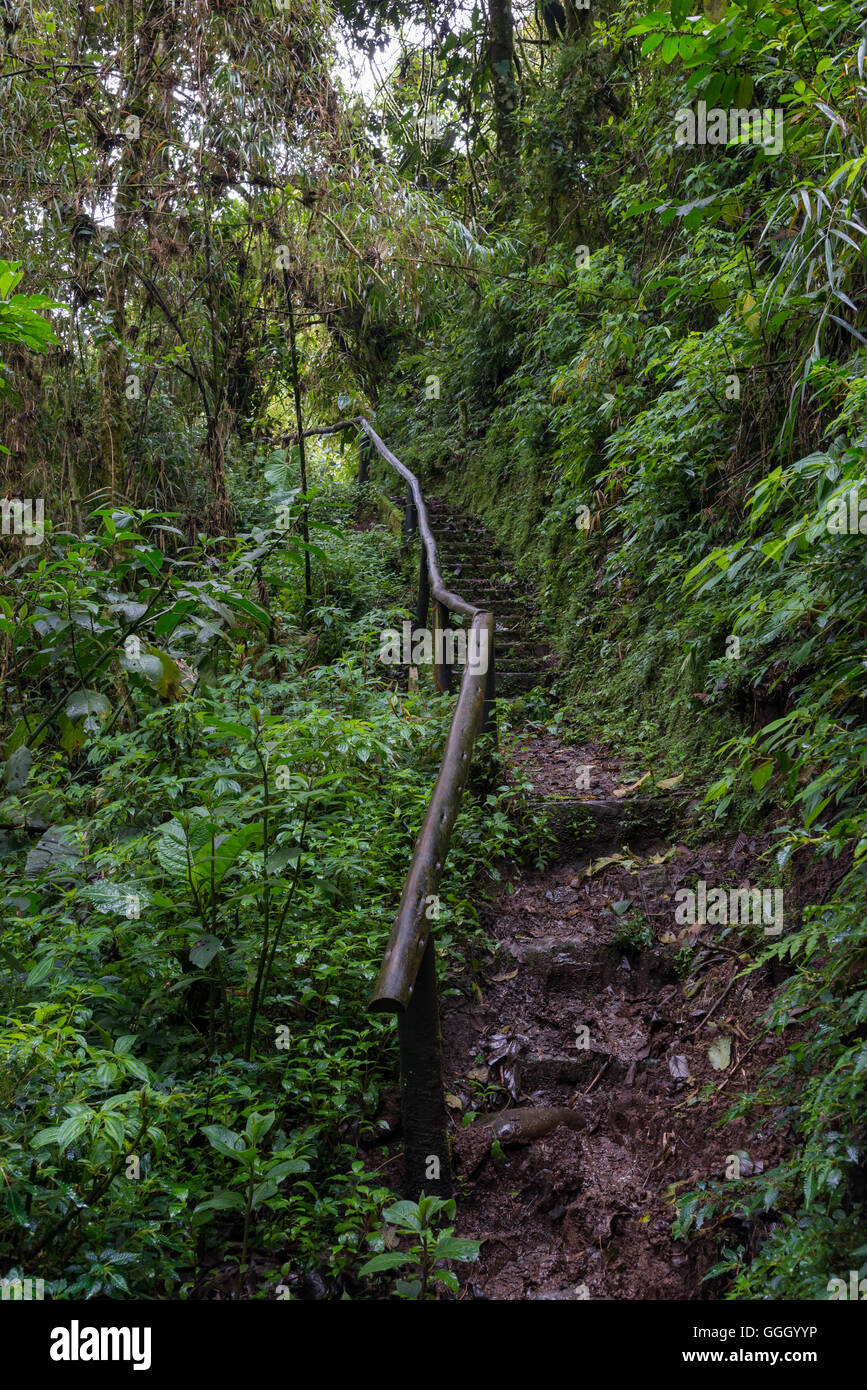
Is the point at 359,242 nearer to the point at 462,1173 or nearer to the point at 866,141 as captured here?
the point at 866,141

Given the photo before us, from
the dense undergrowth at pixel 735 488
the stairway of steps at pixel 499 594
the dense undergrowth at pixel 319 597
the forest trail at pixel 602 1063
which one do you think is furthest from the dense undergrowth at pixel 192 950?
the stairway of steps at pixel 499 594

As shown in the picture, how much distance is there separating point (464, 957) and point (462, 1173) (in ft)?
2.89

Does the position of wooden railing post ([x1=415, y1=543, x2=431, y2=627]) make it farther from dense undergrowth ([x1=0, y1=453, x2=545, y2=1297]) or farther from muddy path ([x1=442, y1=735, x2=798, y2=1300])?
muddy path ([x1=442, y1=735, x2=798, y2=1300])

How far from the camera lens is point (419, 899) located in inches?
86.7

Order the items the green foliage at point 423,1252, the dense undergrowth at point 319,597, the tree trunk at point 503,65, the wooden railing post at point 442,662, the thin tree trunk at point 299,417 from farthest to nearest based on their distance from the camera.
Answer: the tree trunk at point 503,65, the thin tree trunk at point 299,417, the wooden railing post at point 442,662, the dense undergrowth at point 319,597, the green foliage at point 423,1252

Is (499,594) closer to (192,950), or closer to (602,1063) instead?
(602,1063)

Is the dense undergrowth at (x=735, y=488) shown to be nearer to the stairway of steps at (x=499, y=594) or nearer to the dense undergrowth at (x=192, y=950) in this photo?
the stairway of steps at (x=499, y=594)

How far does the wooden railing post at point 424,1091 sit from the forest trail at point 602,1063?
0.23 metres

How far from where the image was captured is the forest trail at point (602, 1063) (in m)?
2.35

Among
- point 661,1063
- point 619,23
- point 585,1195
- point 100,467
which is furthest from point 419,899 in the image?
point 619,23

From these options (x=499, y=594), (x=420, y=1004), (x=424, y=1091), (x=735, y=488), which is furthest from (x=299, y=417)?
(x=424, y=1091)

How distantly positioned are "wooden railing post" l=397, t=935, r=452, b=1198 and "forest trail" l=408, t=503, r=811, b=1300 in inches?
9.0

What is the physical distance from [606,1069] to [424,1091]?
97cm

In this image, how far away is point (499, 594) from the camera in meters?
7.70
